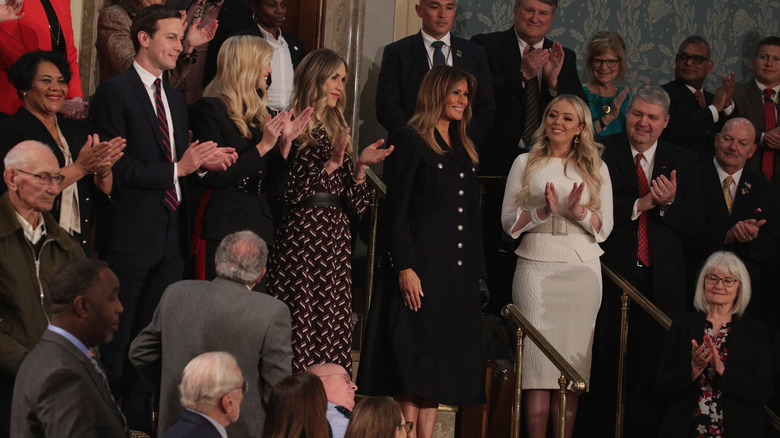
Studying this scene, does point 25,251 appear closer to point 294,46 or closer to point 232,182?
point 232,182

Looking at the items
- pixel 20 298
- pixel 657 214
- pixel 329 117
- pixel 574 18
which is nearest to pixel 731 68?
pixel 574 18

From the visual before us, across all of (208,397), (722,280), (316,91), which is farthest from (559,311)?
(208,397)

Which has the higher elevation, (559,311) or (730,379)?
(559,311)

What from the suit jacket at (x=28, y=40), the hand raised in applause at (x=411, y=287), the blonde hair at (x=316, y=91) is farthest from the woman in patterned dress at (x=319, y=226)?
the suit jacket at (x=28, y=40)

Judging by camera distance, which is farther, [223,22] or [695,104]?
[695,104]

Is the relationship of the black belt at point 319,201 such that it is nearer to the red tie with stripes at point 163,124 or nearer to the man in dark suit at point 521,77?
the red tie with stripes at point 163,124

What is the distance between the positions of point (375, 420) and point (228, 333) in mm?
621

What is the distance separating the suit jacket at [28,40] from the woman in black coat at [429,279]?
1.52 m

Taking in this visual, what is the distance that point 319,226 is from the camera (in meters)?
5.35

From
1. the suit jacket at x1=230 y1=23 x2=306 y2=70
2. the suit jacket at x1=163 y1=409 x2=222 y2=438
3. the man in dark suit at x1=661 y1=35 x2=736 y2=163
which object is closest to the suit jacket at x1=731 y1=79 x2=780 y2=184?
the man in dark suit at x1=661 y1=35 x2=736 y2=163

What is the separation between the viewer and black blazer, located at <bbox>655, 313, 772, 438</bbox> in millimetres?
5082

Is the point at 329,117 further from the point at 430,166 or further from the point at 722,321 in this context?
the point at 722,321

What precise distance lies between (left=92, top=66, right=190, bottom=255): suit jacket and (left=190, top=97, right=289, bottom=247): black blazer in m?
0.14

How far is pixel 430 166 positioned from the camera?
534 centimetres
